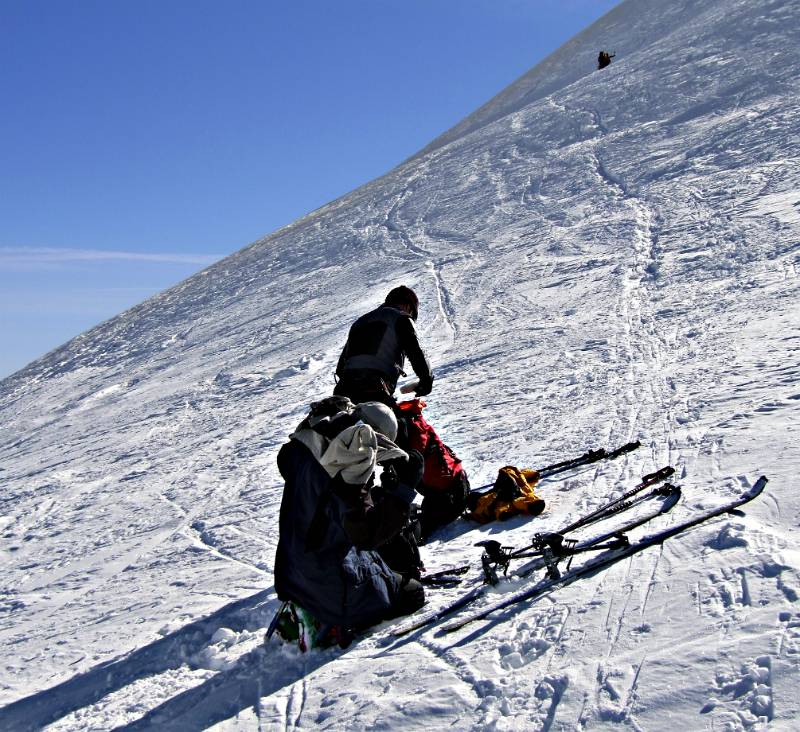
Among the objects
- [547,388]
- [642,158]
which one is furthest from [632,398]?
[642,158]

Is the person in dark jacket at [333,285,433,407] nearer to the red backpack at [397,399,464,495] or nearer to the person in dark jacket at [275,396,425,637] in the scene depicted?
the red backpack at [397,399,464,495]

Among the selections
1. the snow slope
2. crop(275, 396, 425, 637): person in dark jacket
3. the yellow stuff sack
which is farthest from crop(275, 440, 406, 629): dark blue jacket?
the yellow stuff sack

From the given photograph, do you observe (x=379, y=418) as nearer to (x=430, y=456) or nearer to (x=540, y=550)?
(x=540, y=550)

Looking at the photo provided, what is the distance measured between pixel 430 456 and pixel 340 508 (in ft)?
6.29

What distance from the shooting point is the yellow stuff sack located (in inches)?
208

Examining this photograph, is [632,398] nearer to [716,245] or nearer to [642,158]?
[716,245]

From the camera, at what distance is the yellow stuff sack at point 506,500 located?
529 cm

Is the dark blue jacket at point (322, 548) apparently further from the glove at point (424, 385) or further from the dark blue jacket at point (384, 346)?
the glove at point (424, 385)

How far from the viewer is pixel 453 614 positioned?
394 centimetres

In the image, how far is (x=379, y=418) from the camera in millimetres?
4059

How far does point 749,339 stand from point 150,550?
224 inches

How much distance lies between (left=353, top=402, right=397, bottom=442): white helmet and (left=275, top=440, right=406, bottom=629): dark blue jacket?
1.25 feet

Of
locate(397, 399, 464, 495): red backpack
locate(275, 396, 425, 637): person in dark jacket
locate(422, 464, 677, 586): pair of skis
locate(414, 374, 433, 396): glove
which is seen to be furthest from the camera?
locate(397, 399, 464, 495): red backpack

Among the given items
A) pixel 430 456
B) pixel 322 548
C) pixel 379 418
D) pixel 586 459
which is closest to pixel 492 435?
pixel 586 459
